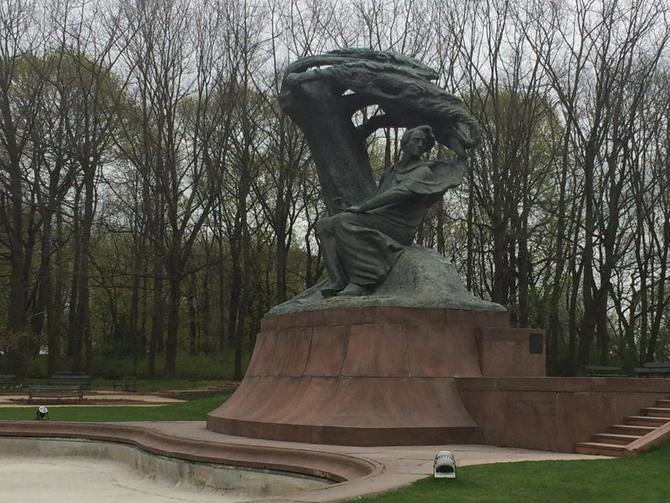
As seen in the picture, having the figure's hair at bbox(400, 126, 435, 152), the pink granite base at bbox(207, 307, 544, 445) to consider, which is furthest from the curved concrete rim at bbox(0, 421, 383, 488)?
the figure's hair at bbox(400, 126, 435, 152)

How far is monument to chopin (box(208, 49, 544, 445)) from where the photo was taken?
10992 millimetres

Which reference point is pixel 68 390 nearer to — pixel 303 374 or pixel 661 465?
pixel 303 374

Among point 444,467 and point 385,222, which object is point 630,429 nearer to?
point 444,467

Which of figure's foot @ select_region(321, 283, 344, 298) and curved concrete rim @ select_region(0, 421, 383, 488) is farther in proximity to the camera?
figure's foot @ select_region(321, 283, 344, 298)

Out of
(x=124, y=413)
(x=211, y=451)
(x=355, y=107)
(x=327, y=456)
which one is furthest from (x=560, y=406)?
(x=124, y=413)

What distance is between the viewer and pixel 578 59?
84.4 feet

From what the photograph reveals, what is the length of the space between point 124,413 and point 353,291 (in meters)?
7.35

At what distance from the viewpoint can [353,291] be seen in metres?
12.6

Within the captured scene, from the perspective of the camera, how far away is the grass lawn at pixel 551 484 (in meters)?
6.30

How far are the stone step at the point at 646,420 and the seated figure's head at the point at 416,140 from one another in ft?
17.2

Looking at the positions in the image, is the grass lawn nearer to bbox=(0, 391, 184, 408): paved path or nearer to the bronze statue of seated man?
the bronze statue of seated man

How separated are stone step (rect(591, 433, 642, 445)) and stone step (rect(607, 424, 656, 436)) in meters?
0.08

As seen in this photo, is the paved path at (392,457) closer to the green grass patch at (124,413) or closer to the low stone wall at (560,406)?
the low stone wall at (560,406)

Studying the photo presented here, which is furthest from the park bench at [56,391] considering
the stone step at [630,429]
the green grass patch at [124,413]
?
the stone step at [630,429]
